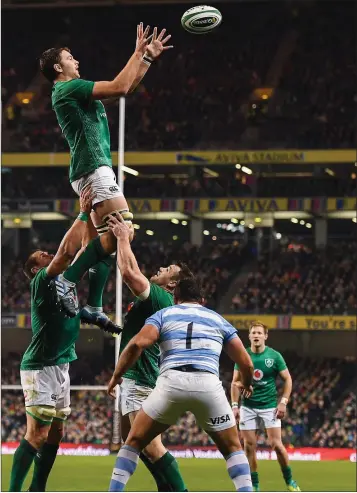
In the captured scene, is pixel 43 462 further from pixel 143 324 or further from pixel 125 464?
pixel 125 464

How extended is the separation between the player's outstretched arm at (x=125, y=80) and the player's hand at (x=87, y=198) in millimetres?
743

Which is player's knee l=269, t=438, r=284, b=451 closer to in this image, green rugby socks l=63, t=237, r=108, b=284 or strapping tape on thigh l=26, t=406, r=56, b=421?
strapping tape on thigh l=26, t=406, r=56, b=421

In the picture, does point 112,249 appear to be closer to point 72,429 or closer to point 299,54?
point 72,429

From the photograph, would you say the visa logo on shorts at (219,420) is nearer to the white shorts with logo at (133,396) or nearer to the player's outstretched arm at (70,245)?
the player's outstretched arm at (70,245)

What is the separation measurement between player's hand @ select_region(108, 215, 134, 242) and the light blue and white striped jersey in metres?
0.79

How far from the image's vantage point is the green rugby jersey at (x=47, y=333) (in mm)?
9578

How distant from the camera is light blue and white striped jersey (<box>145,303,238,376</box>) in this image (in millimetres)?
7805

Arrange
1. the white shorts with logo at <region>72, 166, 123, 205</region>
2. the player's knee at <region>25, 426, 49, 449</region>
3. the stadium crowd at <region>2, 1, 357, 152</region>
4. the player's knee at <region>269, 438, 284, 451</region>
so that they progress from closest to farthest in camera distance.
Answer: the white shorts with logo at <region>72, 166, 123, 205</region>, the player's knee at <region>25, 426, 49, 449</region>, the player's knee at <region>269, 438, 284, 451</region>, the stadium crowd at <region>2, 1, 357, 152</region>

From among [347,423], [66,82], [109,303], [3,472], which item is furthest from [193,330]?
[109,303]

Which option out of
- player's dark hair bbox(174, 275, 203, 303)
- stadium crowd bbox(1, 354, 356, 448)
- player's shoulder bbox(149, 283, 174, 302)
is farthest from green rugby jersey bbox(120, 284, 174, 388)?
stadium crowd bbox(1, 354, 356, 448)

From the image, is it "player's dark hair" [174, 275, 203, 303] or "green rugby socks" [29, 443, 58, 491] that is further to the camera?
"green rugby socks" [29, 443, 58, 491]

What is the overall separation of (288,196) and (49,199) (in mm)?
7118

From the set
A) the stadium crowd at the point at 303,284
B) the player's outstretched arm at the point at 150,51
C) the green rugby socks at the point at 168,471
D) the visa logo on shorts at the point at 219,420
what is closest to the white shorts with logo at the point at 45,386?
the green rugby socks at the point at 168,471

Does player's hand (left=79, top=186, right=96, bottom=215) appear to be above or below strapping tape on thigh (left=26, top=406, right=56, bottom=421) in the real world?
above
